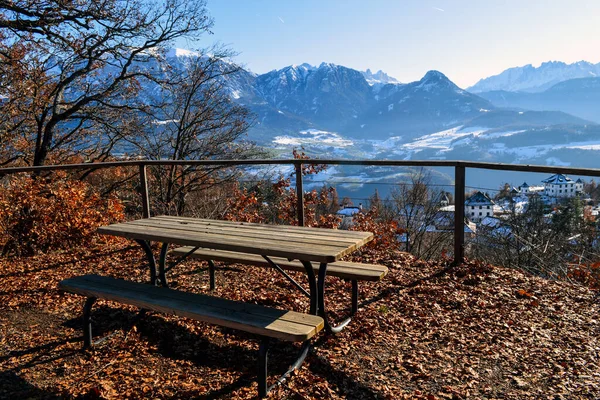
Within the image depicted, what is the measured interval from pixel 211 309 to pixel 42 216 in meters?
5.06

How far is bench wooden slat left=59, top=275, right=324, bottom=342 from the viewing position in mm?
2436

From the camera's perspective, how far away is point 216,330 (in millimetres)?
3551

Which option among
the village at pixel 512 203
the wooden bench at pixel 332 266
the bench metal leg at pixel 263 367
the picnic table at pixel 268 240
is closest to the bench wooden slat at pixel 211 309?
the bench metal leg at pixel 263 367

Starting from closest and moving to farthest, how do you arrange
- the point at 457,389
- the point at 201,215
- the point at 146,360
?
1. the point at 457,389
2. the point at 146,360
3. the point at 201,215

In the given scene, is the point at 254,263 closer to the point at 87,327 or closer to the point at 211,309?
the point at 211,309

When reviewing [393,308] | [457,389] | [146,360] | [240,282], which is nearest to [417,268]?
[393,308]

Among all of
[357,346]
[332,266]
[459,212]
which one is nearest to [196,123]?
[459,212]

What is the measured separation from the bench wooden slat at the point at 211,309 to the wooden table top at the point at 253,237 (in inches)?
14.0

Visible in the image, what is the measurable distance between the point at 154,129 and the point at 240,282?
10.0 metres

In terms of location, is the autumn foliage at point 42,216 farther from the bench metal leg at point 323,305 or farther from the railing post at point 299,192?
the bench metal leg at point 323,305

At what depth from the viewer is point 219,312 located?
2674 mm

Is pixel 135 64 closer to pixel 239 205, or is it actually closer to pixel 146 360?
pixel 239 205

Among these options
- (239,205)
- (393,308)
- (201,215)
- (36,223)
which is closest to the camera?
(393,308)

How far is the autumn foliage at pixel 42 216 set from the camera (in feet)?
20.8
